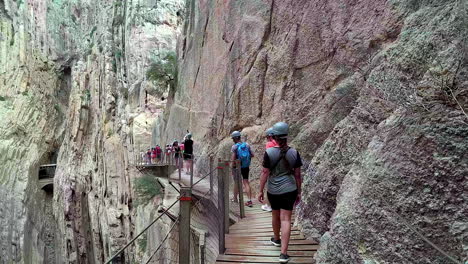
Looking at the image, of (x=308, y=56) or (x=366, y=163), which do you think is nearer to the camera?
(x=366, y=163)

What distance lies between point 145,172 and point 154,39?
53.8ft

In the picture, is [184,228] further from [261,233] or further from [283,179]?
[261,233]

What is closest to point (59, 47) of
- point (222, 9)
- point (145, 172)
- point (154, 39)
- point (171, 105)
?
point (154, 39)

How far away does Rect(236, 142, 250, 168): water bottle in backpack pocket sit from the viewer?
7863mm

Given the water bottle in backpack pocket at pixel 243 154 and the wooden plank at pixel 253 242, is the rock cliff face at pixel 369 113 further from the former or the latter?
the water bottle in backpack pocket at pixel 243 154

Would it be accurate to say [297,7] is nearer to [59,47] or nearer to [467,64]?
[467,64]

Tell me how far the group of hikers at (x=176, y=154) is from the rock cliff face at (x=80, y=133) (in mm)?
5273

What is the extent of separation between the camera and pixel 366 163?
350 centimetres

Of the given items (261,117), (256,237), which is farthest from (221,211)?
(261,117)

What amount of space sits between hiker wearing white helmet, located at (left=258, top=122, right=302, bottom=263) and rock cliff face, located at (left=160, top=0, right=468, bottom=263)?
0.64 meters

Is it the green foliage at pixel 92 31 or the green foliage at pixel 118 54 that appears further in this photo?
the green foliage at pixel 92 31

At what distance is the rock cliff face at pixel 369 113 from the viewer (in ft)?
8.88

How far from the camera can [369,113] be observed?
15.1 feet

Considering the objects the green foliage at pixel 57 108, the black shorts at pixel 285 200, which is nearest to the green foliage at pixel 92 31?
the green foliage at pixel 57 108
